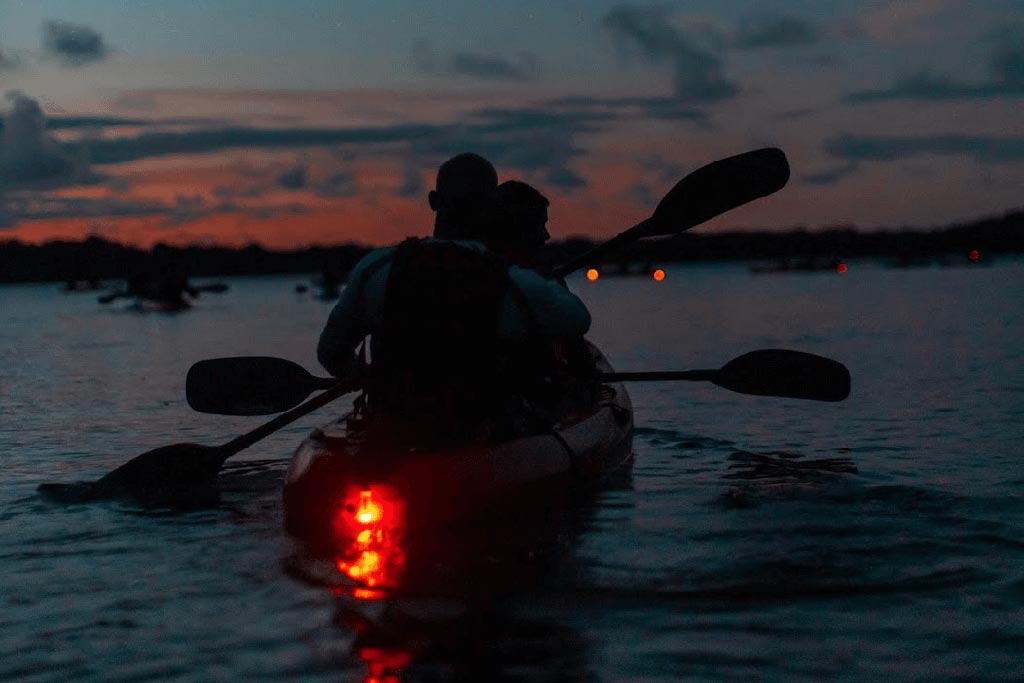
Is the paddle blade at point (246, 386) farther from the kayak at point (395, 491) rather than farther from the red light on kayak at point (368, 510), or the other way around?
the red light on kayak at point (368, 510)

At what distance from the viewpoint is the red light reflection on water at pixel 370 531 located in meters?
6.06

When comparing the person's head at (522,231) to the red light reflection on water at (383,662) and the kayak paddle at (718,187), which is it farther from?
the red light reflection on water at (383,662)

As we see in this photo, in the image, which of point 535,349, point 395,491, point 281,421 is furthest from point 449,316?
point 281,421

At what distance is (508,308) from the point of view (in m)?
6.57

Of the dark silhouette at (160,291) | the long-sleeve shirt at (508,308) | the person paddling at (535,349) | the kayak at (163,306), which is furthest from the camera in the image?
the kayak at (163,306)

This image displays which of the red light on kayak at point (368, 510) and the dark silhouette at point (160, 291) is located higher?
the dark silhouette at point (160, 291)

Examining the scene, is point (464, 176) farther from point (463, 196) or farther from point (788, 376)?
point (788, 376)

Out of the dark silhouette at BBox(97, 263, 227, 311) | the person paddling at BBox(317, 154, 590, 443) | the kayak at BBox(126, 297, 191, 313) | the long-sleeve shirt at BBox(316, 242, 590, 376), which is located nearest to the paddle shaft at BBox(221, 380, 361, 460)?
the long-sleeve shirt at BBox(316, 242, 590, 376)

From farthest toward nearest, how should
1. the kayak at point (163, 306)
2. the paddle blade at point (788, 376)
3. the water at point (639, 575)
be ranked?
1. the kayak at point (163, 306)
2. the paddle blade at point (788, 376)
3. the water at point (639, 575)

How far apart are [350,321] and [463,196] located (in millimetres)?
941

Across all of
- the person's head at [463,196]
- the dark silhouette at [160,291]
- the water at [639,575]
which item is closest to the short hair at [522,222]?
the person's head at [463,196]

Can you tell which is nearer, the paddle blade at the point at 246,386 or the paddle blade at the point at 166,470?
the paddle blade at the point at 246,386

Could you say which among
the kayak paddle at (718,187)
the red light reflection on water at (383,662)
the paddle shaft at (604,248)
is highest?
the kayak paddle at (718,187)

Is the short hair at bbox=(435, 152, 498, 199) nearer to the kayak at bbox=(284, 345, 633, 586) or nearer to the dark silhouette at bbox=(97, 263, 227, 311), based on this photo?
the kayak at bbox=(284, 345, 633, 586)
